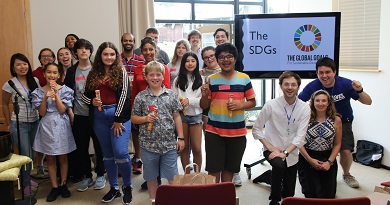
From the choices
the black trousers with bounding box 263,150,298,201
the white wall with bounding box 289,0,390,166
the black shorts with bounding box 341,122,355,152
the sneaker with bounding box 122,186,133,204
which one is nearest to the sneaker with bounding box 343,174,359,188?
the black shorts with bounding box 341,122,355,152

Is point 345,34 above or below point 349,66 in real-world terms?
above

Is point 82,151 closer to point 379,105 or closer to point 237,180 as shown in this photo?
point 237,180

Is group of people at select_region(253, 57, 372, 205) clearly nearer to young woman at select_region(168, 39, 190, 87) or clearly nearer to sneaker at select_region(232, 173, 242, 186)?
sneaker at select_region(232, 173, 242, 186)

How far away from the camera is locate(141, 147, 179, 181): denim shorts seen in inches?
112

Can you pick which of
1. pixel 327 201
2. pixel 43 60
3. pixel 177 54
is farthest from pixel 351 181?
pixel 43 60

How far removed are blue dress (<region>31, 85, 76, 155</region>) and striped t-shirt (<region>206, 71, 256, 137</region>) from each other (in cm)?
142

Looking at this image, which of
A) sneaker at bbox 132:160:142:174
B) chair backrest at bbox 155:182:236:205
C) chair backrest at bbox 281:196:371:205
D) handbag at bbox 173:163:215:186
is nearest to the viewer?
chair backrest at bbox 281:196:371:205

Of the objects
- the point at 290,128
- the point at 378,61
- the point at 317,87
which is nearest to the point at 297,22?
the point at 317,87

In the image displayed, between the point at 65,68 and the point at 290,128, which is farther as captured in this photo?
the point at 65,68

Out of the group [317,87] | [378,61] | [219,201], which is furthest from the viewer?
[378,61]

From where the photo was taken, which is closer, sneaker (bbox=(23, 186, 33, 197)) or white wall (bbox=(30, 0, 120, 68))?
sneaker (bbox=(23, 186, 33, 197))

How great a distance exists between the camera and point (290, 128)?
9.50ft

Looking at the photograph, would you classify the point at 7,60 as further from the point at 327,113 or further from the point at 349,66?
the point at 349,66

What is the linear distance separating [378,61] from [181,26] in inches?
128
